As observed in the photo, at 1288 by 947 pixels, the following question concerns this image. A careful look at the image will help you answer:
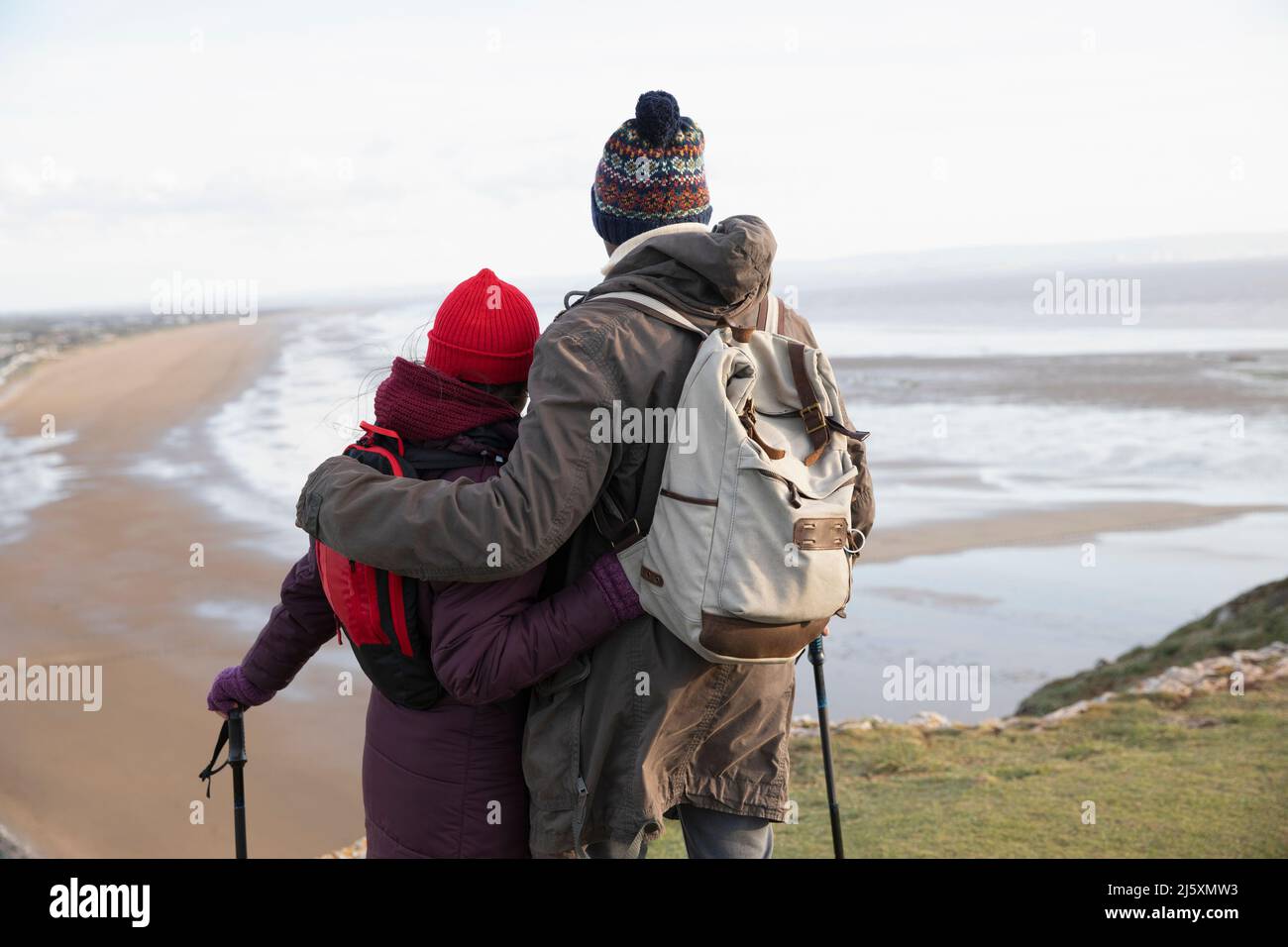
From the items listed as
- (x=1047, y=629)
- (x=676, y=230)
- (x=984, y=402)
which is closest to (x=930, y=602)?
(x=1047, y=629)

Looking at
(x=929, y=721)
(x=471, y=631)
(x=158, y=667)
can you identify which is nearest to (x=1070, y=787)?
(x=929, y=721)

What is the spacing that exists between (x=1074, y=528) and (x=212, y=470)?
11363mm

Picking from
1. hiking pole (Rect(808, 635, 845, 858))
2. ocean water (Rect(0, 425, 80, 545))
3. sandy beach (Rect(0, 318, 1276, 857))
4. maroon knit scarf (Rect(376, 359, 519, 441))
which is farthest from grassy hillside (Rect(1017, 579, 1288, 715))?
ocean water (Rect(0, 425, 80, 545))

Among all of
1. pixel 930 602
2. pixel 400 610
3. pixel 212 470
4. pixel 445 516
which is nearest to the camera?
pixel 445 516

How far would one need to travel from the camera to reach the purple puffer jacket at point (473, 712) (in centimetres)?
221

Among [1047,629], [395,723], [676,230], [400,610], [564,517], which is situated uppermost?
[676,230]

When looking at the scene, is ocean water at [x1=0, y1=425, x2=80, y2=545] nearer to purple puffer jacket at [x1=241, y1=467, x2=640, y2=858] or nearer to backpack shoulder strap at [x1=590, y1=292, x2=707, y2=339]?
purple puffer jacket at [x1=241, y1=467, x2=640, y2=858]

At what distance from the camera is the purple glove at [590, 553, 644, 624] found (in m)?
2.24

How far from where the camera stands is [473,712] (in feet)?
7.68

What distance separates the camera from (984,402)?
21094mm

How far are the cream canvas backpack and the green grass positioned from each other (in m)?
2.79

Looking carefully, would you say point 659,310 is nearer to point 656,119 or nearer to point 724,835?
point 656,119

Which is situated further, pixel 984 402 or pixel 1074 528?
pixel 984 402
